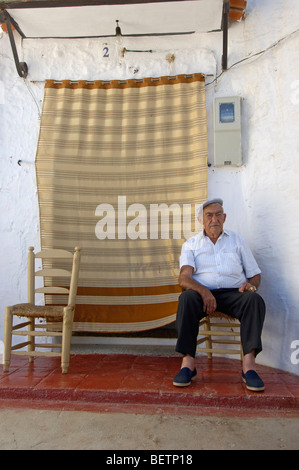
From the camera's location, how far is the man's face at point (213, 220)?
10.2ft

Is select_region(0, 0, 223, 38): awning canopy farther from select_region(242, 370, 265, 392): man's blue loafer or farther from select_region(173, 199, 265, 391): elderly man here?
select_region(242, 370, 265, 392): man's blue loafer

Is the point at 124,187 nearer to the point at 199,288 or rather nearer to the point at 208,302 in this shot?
the point at 199,288

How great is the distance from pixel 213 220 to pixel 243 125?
107 centimetres

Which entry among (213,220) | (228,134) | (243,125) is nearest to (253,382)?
(213,220)

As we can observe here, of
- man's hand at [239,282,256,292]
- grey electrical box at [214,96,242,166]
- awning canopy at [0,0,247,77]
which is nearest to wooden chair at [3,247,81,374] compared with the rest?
man's hand at [239,282,256,292]

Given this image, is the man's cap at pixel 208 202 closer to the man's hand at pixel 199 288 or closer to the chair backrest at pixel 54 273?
the man's hand at pixel 199 288

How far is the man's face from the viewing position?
3123 millimetres

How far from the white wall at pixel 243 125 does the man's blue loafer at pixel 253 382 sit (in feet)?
1.98

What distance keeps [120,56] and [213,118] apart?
1.15 m

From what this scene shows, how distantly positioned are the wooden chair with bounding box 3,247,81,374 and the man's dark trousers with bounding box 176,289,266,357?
0.89 m

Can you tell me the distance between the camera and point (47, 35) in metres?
3.90

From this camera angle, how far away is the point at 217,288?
9.81 ft

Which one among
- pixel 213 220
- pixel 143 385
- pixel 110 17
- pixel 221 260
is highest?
pixel 110 17

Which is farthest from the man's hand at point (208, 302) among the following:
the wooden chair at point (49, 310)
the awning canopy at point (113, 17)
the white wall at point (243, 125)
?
the awning canopy at point (113, 17)
